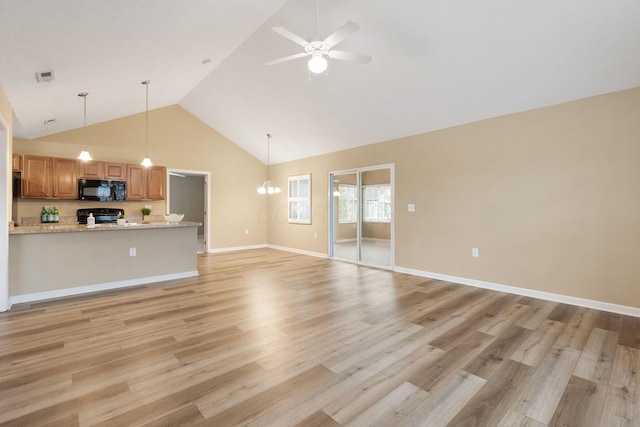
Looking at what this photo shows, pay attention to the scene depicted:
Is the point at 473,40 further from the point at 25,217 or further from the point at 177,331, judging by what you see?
the point at 25,217

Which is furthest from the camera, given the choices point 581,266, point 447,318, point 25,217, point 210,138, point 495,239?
point 210,138

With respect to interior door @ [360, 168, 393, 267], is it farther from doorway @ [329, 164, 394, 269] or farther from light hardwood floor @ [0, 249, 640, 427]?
light hardwood floor @ [0, 249, 640, 427]

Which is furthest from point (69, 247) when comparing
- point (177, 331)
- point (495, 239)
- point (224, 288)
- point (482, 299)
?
point (495, 239)

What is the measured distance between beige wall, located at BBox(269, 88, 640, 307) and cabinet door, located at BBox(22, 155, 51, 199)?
21.2 ft

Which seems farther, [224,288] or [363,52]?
[224,288]

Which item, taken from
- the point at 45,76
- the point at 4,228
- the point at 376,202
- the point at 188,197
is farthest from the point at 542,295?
the point at 188,197

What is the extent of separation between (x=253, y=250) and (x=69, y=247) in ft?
14.7

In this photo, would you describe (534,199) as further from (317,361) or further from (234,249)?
(234,249)

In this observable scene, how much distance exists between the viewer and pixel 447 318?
10.7 feet

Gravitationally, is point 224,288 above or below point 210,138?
below

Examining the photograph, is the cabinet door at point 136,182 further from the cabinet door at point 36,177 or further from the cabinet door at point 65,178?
the cabinet door at point 36,177

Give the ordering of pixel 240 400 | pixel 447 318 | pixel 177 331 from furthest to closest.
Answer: pixel 447 318
pixel 177 331
pixel 240 400

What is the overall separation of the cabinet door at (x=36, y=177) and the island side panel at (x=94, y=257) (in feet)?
7.31

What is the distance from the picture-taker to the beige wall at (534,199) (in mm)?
3451
